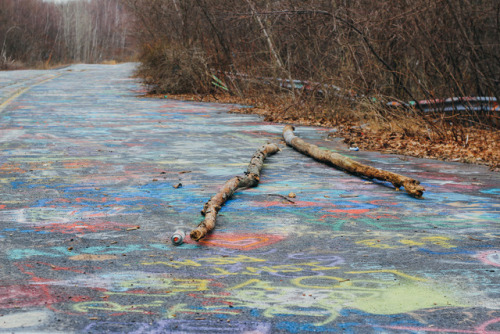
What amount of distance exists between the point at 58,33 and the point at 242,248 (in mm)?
76229

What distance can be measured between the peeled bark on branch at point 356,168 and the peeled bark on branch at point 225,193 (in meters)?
0.89

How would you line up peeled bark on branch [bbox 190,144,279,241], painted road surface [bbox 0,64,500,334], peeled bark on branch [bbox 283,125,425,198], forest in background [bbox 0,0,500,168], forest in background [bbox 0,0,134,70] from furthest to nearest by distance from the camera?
forest in background [bbox 0,0,134,70] < forest in background [bbox 0,0,500,168] < peeled bark on branch [bbox 283,125,425,198] < peeled bark on branch [bbox 190,144,279,241] < painted road surface [bbox 0,64,500,334]

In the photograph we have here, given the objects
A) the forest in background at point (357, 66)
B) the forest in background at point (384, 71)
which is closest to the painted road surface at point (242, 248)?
the forest in background at point (384, 71)

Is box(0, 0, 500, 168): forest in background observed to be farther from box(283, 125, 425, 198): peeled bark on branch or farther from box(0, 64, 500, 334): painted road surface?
box(0, 64, 500, 334): painted road surface

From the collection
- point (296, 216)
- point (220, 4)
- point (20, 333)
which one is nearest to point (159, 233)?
point (296, 216)

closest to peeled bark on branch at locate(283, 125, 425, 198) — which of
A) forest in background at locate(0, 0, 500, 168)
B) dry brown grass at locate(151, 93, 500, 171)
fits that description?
dry brown grass at locate(151, 93, 500, 171)

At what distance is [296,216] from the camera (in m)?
6.11

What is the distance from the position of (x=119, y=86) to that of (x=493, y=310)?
85.7ft

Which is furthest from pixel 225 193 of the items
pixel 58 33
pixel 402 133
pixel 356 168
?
pixel 58 33

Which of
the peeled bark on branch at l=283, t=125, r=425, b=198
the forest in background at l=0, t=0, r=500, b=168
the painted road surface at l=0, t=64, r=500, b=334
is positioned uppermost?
the forest in background at l=0, t=0, r=500, b=168

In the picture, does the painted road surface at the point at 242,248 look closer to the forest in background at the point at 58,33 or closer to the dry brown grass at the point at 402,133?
the dry brown grass at the point at 402,133

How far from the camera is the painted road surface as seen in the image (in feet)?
12.0

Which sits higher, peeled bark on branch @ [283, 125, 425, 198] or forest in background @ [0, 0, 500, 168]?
forest in background @ [0, 0, 500, 168]

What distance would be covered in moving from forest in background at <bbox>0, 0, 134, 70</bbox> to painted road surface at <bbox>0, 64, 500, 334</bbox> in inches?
1558
